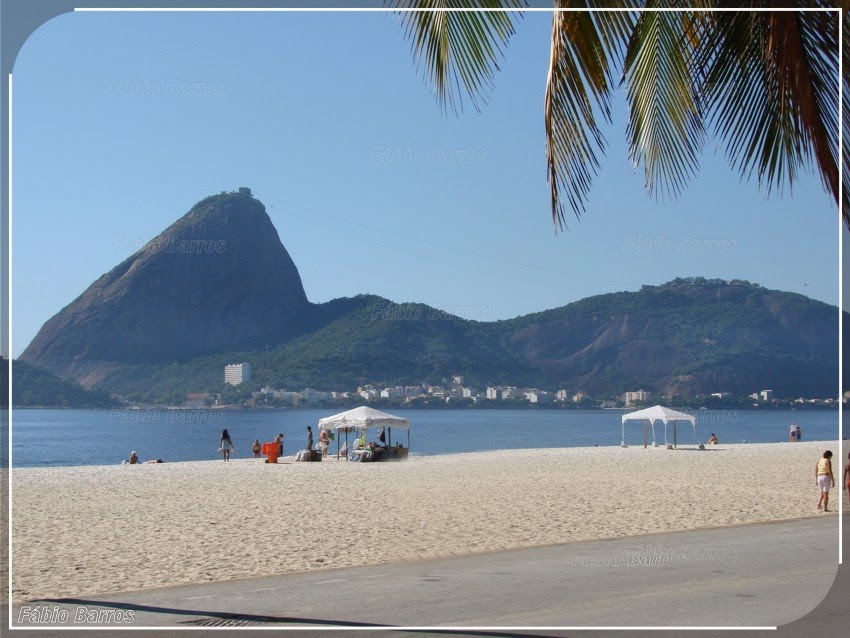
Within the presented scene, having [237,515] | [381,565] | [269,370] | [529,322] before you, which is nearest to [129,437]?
[269,370]

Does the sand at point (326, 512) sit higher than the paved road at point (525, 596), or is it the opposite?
the paved road at point (525, 596)

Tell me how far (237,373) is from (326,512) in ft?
214

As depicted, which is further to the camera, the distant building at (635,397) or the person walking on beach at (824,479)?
the distant building at (635,397)

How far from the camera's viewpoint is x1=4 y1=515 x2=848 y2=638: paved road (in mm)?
5434

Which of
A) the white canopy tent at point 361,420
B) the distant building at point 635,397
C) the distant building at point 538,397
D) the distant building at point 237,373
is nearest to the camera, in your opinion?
the white canopy tent at point 361,420

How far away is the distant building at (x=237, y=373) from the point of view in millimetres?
76262

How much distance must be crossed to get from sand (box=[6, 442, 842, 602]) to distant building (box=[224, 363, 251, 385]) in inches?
2078

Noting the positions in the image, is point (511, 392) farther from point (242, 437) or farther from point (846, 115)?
point (846, 115)

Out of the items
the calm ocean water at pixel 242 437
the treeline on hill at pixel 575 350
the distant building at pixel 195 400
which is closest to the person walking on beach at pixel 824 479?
the treeline on hill at pixel 575 350

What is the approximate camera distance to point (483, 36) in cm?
465

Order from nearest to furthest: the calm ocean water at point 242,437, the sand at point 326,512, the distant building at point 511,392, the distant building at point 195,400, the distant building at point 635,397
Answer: the sand at point 326,512 → the distant building at point 635,397 → the calm ocean water at point 242,437 → the distant building at point 511,392 → the distant building at point 195,400

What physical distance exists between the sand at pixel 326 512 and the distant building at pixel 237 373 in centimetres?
5277

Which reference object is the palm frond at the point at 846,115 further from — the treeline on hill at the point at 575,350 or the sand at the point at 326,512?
the sand at the point at 326,512

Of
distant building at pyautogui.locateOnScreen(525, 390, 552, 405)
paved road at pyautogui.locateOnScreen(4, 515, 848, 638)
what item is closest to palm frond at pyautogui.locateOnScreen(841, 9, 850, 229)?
paved road at pyautogui.locateOnScreen(4, 515, 848, 638)
